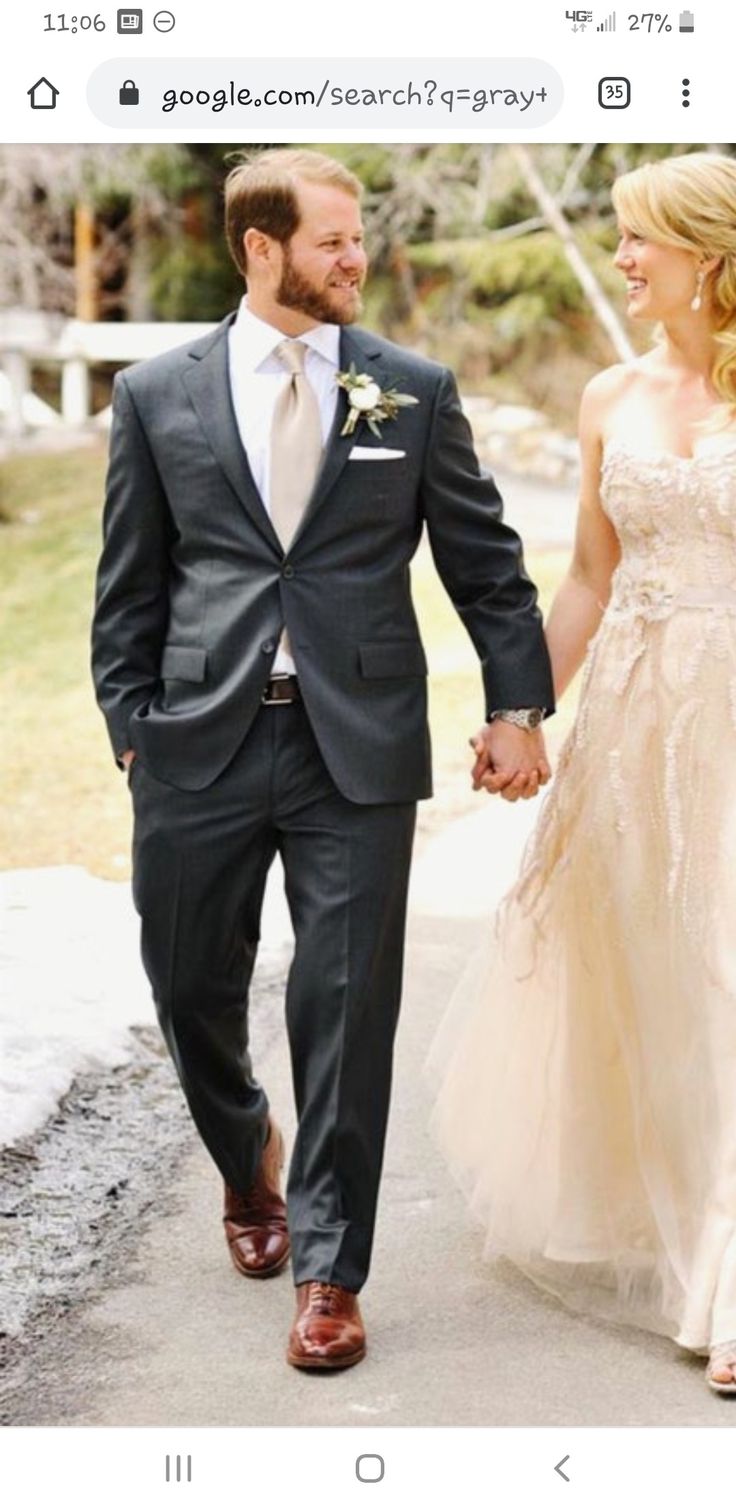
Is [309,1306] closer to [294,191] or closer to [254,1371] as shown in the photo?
[254,1371]

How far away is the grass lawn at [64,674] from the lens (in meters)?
7.62

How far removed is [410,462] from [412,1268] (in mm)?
1273

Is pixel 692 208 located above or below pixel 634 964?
above

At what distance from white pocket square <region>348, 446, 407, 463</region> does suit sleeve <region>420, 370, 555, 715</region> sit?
0.23ft

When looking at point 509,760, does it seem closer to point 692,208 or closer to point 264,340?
point 264,340

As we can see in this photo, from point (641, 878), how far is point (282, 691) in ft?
2.17

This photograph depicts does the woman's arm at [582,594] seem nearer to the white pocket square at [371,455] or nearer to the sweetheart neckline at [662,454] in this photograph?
the sweetheart neckline at [662,454]

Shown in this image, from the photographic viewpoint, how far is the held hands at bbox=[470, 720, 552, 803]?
3.53 meters

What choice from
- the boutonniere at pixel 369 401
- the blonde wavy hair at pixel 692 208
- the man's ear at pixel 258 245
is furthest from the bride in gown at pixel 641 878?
the man's ear at pixel 258 245

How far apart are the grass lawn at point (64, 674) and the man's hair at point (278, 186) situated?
3830 millimetres

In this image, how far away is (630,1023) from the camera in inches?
146

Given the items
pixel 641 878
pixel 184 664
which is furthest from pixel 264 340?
pixel 641 878

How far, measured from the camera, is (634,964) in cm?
366
